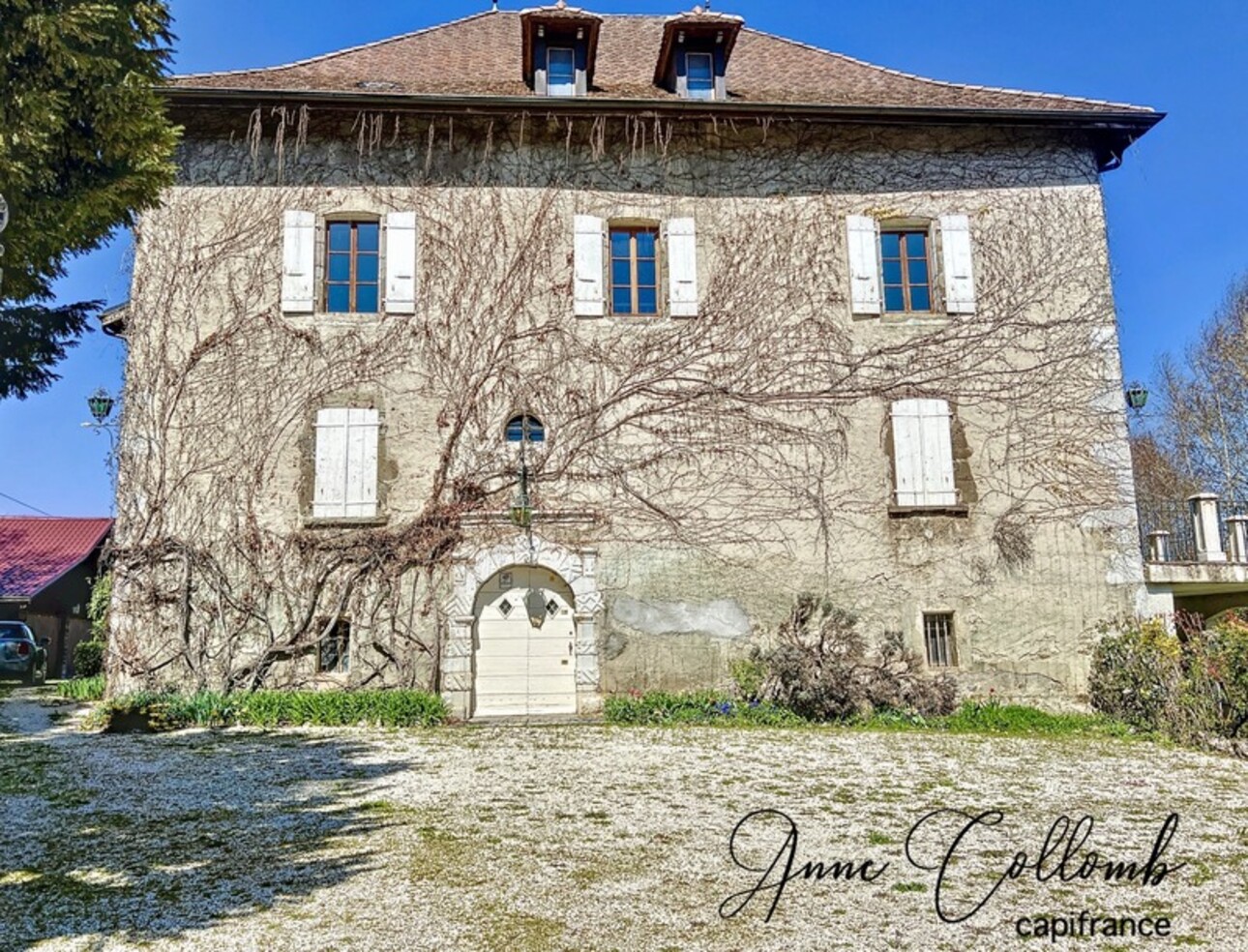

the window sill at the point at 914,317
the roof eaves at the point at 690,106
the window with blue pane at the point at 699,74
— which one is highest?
the window with blue pane at the point at 699,74

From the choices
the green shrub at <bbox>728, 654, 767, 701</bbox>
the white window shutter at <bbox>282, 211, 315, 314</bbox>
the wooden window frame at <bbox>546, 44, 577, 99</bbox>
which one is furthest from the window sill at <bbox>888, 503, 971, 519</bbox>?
the white window shutter at <bbox>282, 211, 315, 314</bbox>

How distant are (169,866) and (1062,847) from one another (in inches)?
190

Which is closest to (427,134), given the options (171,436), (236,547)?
(171,436)

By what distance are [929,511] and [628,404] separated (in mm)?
3786

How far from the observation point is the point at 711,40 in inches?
456

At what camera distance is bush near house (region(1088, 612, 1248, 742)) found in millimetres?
8234

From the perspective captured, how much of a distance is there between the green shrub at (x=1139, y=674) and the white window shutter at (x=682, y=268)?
6115mm

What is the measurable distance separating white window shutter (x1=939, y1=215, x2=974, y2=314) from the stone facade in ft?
0.51

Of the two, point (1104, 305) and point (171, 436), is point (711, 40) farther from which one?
point (171, 436)

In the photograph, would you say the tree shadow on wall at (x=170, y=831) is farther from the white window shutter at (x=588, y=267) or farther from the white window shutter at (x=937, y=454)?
the white window shutter at (x=937, y=454)

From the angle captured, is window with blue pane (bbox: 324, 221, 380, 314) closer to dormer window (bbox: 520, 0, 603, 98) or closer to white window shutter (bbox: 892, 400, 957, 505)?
dormer window (bbox: 520, 0, 603, 98)

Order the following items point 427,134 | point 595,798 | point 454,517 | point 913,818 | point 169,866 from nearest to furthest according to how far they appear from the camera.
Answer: point 169,866 → point 913,818 → point 595,798 → point 454,517 → point 427,134

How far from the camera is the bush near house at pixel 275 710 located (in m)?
9.30

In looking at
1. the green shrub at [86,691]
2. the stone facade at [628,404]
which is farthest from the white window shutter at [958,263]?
the green shrub at [86,691]
